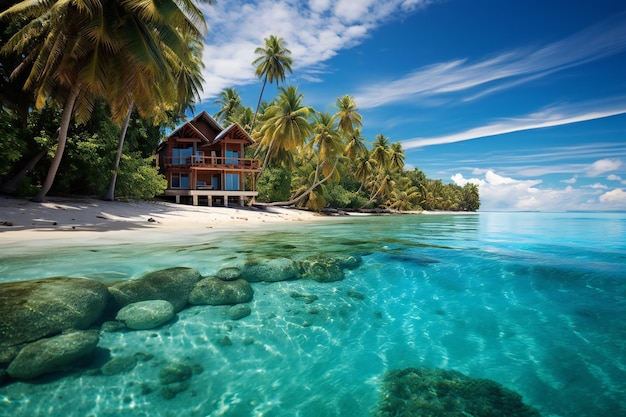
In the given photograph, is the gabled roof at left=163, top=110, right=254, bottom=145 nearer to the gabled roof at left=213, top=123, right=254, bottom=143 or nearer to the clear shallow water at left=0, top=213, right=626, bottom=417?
the gabled roof at left=213, top=123, right=254, bottom=143

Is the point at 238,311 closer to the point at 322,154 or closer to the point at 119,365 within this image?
the point at 119,365

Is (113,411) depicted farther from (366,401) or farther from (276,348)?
(366,401)

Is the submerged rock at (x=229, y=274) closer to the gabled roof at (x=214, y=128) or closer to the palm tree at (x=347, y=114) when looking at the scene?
the gabled roof at (x=214, y=128)

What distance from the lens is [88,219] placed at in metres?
15.4

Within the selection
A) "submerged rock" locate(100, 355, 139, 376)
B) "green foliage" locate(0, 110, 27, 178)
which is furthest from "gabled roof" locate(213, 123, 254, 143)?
"submerged rock" locate(100, 355, 139, 376)

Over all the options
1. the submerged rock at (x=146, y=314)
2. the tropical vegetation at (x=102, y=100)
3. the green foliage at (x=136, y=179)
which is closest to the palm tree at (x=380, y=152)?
the tropical vegetation at (x=102, y=100)

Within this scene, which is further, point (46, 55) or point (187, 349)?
point (46, 55)

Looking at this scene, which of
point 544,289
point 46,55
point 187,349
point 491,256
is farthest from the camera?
point 46,55

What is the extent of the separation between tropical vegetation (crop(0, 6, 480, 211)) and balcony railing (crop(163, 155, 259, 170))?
313 cm

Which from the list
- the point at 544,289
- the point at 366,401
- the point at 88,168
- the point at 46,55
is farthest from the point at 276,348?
the point at 88,168

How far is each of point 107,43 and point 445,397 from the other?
15.4 metres

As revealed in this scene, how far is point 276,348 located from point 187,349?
1105 millimetres

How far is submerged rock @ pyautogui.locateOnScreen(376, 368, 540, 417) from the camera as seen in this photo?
304 cm

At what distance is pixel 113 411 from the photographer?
9.79 feet
